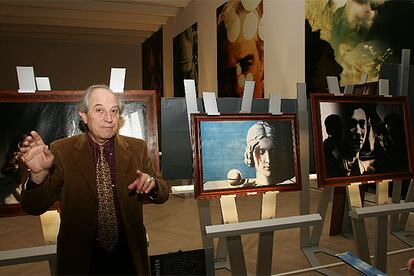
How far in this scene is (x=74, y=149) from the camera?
1.53 metres

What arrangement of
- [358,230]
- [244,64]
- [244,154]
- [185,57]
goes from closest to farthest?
[244,154] → [358,230] → [244,64] → [185,57]

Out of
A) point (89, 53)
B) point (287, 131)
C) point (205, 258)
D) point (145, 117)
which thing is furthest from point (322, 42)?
point (89, 53)

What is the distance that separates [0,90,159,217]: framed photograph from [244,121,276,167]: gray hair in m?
0.48

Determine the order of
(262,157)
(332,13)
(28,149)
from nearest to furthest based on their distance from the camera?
1. (28,149)
2. (262,157)
3. (332,13)

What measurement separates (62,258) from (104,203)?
0.84ft

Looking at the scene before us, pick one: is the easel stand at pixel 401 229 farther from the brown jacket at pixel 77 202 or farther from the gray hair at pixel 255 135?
the brown jacket at pixel 77 202

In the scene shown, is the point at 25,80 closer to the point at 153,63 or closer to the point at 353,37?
the point at 353,37

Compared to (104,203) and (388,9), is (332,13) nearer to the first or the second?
(388,9)

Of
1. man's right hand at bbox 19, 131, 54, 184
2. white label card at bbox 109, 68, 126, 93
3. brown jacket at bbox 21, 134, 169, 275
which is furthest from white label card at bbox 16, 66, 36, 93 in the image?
man's right hand at bbox 19, 131, 54, 184

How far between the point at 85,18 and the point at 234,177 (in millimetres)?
8124

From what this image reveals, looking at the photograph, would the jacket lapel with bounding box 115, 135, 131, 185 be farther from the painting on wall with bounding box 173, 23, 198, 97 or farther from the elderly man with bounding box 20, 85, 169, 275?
the painting on wall with bounding box 173, 23, 198, 97

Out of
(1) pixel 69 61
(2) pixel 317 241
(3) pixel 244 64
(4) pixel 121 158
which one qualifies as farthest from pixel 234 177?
(1) pixel 69 61

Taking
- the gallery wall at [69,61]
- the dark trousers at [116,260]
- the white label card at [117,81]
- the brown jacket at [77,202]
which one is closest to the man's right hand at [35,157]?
the brown jacket at [77,202]

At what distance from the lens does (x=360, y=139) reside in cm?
239
